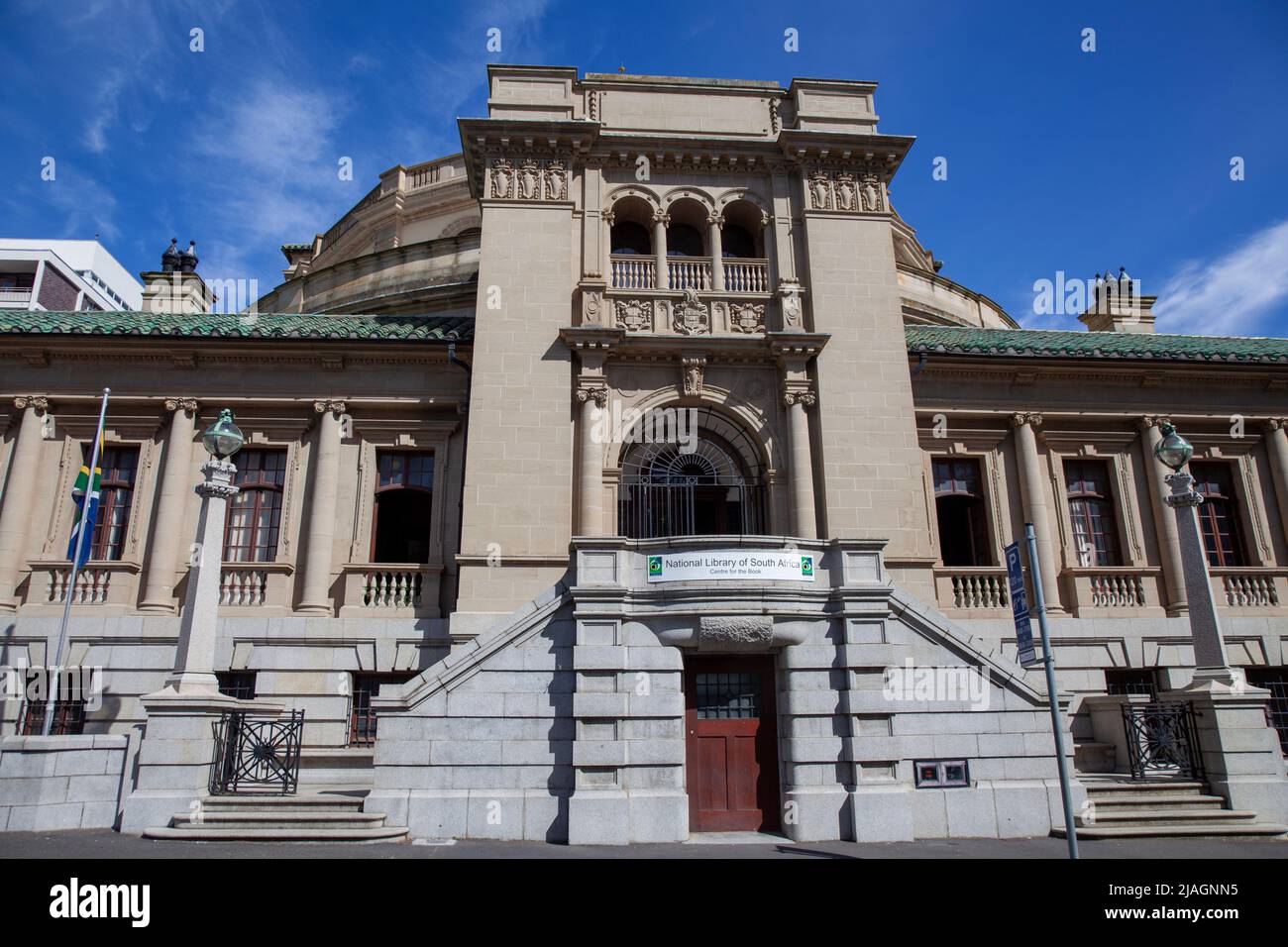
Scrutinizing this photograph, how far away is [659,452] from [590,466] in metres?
2.02

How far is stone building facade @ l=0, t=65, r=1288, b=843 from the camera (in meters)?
18.3

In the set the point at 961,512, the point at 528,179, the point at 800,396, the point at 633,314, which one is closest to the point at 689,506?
the point at 800,396

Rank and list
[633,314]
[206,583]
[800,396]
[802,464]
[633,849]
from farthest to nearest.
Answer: [633,314], [800,396], [802,464], [206,583], [633,849]

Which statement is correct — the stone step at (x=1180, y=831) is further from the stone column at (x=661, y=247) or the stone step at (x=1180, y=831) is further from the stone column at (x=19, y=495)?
the stone column at (x=19, y=495)

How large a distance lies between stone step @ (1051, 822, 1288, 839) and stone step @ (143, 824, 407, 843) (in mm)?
11642

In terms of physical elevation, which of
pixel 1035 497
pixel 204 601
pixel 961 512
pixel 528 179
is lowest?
pixel 204 601

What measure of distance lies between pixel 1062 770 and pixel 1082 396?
16328mm

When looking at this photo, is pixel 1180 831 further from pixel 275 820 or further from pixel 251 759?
pixel 251 759

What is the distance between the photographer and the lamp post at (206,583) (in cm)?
1429

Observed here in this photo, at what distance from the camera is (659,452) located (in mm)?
20344

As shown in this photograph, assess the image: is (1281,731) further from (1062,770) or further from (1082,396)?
(1062,770)

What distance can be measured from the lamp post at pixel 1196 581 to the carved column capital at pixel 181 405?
22.9m

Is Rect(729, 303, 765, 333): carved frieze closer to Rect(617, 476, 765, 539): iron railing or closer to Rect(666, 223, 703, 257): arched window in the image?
Rect(666, 223, 703, 257): arched window
